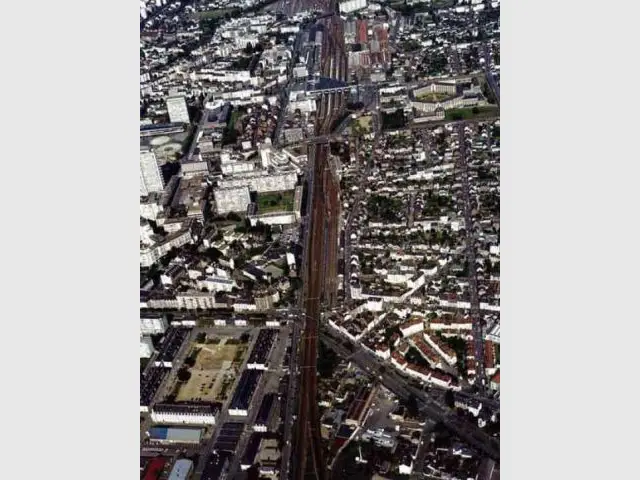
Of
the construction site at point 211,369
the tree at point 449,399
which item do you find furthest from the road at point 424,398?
the construction site at point 211,369

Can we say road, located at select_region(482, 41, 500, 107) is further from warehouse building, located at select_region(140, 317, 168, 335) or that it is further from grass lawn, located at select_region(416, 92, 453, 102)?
warehouse building, located at select_region(140, 317, 168, 335)

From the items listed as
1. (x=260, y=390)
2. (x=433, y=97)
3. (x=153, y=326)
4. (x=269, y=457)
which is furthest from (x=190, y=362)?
(x=433, y=97)

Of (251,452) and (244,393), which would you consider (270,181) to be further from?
(251,452)

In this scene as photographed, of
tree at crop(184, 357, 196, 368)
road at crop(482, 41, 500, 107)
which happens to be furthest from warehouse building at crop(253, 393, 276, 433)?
road at crop(482, 41, 500, 107)

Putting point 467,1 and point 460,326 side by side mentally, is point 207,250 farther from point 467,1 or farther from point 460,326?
point 467,1

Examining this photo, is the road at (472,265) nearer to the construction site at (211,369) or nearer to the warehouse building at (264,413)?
the warehouse building at (264,413)
